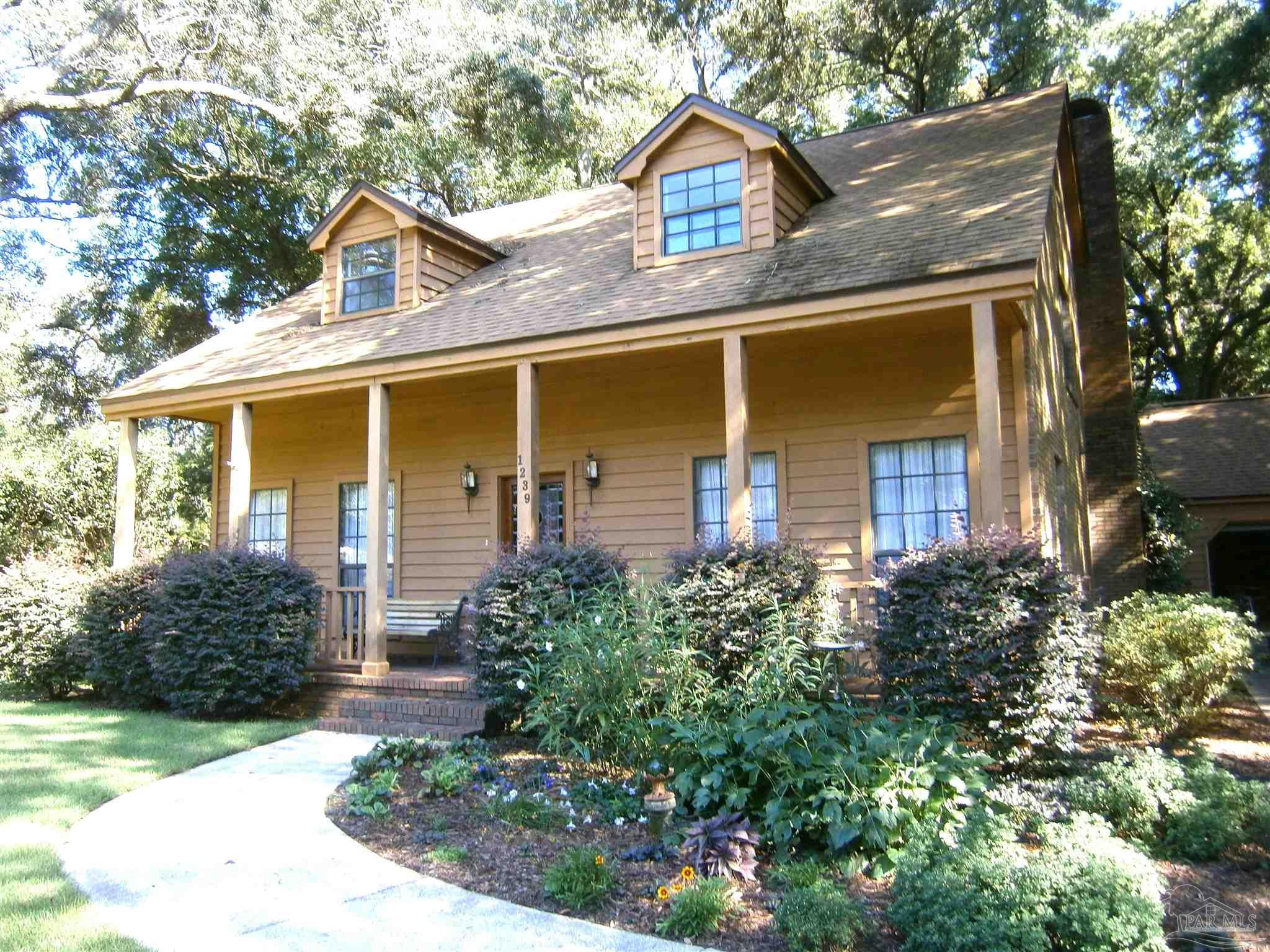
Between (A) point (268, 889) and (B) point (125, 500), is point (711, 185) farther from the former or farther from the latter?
(A) point (268, 889)

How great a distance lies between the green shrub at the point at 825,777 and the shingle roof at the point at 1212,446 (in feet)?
52.8

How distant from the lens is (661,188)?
10625mm

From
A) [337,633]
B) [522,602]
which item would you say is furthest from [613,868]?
[337,633]

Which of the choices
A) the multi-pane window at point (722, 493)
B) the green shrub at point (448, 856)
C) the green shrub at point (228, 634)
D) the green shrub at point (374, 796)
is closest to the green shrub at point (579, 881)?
the green shrub at point (448, 856)

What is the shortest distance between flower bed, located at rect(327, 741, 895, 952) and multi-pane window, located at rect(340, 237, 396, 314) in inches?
293

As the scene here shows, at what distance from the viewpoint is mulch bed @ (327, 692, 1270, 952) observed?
3.89 m

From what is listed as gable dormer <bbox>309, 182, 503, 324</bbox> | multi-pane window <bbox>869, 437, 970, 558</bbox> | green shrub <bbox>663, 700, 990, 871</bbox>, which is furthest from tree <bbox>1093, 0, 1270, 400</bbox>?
green shrub <bbox>663, 700, 990, 871</bbox>

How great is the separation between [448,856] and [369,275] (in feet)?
30.7

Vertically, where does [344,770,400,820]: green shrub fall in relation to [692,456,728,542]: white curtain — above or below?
below

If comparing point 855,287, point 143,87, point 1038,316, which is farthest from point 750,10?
point 855,287

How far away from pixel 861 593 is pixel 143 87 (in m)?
15.2

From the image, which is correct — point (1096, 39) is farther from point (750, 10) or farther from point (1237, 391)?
point (1237, 391)

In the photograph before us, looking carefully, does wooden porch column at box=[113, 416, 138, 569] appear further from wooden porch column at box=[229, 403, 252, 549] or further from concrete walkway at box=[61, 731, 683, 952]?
concrete walkway at box=[61, 731, 683, 952]

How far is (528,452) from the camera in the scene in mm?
9375
